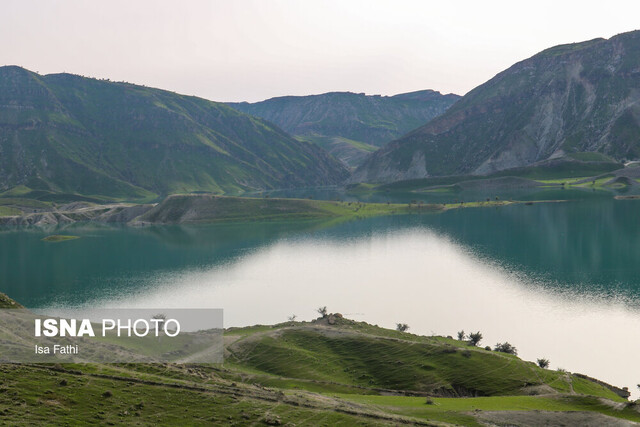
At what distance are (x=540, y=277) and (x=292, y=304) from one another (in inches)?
2505

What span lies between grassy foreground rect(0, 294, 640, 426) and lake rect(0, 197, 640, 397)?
22.1 meters

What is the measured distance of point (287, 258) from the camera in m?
185

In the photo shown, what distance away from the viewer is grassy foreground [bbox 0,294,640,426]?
1844 inches

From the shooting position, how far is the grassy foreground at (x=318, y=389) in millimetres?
46844

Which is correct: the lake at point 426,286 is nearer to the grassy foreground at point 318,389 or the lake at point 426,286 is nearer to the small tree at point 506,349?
the small tree at point 506,349

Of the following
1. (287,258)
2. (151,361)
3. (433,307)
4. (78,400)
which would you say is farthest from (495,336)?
(287,258)

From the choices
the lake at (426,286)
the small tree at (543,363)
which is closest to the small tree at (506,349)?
the lake at (426,286)

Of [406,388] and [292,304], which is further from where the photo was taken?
[292,304]

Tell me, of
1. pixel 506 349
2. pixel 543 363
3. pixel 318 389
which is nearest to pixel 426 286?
Answer: pixel 506 349

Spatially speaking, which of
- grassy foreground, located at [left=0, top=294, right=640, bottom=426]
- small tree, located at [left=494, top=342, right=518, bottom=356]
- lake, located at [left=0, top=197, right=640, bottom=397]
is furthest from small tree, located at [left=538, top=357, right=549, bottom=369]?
small tree, located at [left=494, top=342, right=518, bottom=356]

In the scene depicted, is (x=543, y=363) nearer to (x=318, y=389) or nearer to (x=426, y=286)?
(x=318, y=389)

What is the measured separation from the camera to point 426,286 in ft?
447

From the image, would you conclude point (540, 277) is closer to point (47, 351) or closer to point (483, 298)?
point (483, 298)

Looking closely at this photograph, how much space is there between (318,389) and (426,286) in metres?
74.4
